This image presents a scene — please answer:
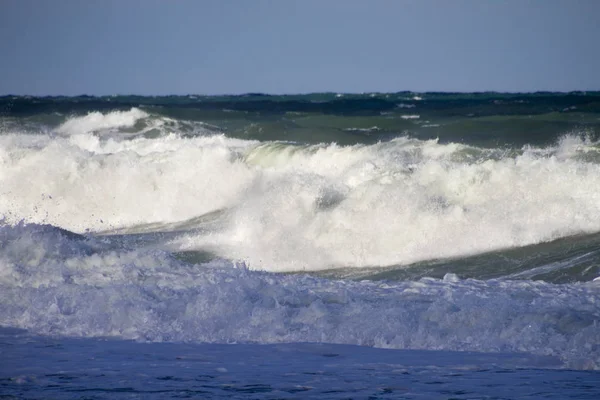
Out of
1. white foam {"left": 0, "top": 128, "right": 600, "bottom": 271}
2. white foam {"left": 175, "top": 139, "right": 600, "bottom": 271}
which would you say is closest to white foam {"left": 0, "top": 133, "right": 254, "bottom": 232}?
white foam {"left": 0, "top": 128, "right": 600, "bottom": 271}

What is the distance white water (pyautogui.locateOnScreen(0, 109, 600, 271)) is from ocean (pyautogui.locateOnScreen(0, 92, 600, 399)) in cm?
4

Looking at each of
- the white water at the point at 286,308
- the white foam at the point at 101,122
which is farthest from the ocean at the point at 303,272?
the white foam at the point at 101,122

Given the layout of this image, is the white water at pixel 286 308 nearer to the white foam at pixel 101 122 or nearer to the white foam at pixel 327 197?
the white foam at pixel 327 197

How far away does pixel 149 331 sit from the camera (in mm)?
8164

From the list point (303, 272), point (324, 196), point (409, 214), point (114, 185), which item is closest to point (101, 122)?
point (114, 185)

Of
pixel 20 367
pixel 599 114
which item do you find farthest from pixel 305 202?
pixel 599 114

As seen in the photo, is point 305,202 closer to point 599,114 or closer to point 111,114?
point 599,114

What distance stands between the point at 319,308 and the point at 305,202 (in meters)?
6.83

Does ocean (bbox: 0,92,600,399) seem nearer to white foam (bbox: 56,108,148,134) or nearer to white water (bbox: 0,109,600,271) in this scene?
white water (bbox: 0,109,600,271)

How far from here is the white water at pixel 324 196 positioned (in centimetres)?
1341

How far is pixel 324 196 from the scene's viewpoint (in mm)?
15484

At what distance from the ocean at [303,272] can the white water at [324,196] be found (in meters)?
0.04

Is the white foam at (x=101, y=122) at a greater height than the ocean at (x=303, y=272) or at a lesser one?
greater

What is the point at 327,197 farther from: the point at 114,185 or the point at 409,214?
the point at 114,185
